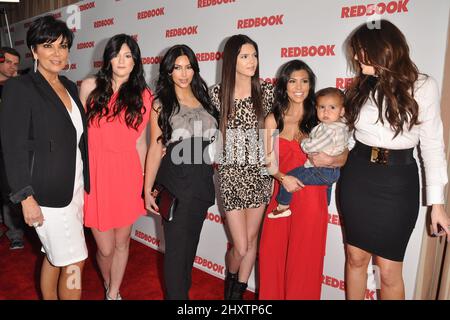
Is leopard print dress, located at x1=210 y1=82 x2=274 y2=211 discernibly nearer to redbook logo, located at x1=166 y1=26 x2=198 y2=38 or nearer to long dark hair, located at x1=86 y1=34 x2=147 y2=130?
long dark hair, located at x1=86 y1=34 x2=147 y2=130

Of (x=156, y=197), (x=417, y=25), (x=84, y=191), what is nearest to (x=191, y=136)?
(x=156, y=197)

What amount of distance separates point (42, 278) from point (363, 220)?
6.73 ft

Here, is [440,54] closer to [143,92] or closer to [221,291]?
[143,92]

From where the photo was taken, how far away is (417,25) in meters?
2.19

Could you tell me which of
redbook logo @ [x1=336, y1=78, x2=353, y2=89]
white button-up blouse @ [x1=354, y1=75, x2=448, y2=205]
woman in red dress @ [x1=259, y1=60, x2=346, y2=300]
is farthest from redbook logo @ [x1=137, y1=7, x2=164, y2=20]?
white button-up blouse @ [x1=354, y1=75, x2=448, y2=205]

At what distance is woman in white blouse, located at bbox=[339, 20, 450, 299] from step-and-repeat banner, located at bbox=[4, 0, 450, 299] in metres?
0.47

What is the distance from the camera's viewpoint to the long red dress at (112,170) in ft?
7.63

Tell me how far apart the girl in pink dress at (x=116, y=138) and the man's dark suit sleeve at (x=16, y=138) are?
480 mm

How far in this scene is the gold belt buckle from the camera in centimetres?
194

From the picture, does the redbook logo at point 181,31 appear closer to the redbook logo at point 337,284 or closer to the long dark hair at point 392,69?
the long dark hair at point 392,69

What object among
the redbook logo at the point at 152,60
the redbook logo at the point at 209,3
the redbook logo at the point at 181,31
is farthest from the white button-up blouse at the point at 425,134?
the redbook logo at the point at 152,60

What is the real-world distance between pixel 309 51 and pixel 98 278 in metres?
2.74

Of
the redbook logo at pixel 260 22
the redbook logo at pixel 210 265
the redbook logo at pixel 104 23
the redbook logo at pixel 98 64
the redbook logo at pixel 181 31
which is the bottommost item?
the redbook logo at pixel 210 265

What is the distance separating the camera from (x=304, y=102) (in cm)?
238
